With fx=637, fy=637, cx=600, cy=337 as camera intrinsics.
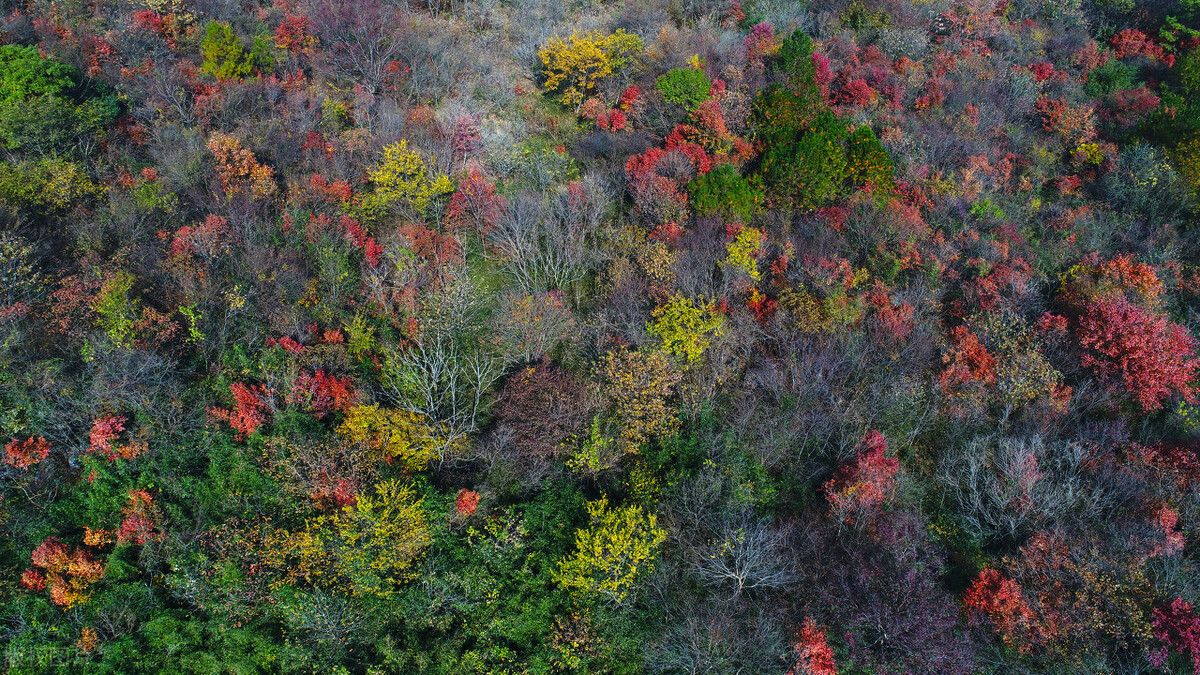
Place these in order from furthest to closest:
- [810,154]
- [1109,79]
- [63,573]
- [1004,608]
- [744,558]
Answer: [1109,79] → [810,154] → [744,558] → [1004,608] → [63,573]

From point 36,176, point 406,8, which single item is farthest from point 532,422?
point 406,8

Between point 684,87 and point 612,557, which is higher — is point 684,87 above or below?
above

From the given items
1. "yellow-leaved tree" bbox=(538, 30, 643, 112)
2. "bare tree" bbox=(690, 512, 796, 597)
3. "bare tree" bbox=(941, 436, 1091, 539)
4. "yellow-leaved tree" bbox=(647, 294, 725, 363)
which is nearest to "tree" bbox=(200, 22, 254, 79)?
"yellow-leaved tree" bbox=(538, 30, 643, 112)

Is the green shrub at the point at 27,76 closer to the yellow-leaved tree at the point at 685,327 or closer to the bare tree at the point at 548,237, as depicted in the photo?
the bare tree at the point at 548,237

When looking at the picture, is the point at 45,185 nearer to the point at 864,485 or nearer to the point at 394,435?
the point at 394,435

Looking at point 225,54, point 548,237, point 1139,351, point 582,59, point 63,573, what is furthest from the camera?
point 582,59

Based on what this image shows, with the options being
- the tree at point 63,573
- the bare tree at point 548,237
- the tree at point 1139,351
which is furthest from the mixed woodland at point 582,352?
the bare tree at point 548,237

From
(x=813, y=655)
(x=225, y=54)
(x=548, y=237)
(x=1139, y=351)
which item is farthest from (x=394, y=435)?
(x=1139, y=351)
